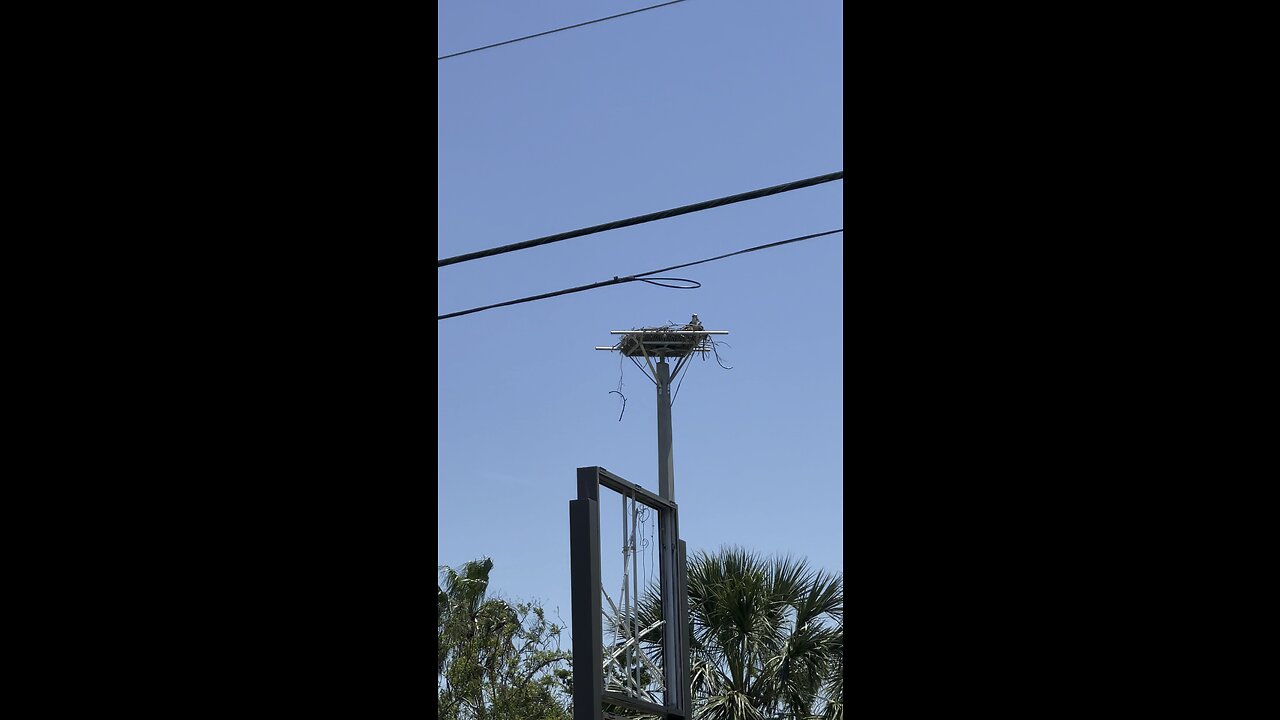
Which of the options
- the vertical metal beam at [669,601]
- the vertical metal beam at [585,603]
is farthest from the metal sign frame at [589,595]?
the vertical metal beam at [669,601]

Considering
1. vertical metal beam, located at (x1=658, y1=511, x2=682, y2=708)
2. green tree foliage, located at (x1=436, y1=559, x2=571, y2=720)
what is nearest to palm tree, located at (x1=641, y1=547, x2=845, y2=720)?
vertical metal beam, located at (x1=658, y1=511, x2=682, y2=708)

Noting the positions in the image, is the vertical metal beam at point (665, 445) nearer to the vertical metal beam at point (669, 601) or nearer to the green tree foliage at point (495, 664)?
the green tree foliage at point (495, 664)

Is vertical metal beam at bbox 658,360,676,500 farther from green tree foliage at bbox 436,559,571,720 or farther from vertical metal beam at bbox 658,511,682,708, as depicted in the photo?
vertical metal beam at bbox 658,511,682,708

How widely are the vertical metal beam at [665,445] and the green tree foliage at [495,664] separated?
107 inches

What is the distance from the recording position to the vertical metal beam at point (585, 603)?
6090 millimetres

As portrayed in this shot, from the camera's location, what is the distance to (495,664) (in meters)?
16.3

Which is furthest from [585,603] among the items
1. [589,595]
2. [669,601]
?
[669,601]

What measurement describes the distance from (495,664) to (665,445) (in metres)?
3.51

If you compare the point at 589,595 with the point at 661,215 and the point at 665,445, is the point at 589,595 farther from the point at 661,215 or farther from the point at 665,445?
the point at 665,445

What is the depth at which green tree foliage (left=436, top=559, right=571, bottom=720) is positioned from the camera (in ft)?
52.2
